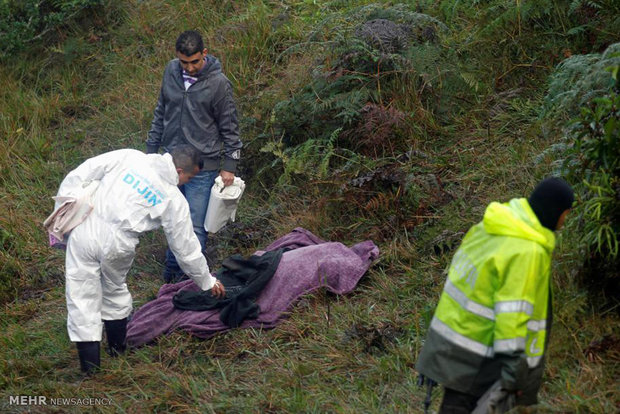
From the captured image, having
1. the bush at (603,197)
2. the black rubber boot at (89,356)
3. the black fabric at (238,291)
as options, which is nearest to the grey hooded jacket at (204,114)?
the black fabric at (238,291)

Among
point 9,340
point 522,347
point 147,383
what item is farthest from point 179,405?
point 522,347

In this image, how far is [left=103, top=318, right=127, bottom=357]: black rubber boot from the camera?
5543 mm

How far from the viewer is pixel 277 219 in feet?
23.9

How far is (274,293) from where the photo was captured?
5.84m

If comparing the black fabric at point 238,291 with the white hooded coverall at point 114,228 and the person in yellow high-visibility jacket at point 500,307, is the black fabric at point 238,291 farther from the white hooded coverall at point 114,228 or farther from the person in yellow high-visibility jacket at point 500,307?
the person in yellow high-visibility jacket at point 500,307

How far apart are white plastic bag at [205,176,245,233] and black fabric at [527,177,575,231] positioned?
3.54 metres

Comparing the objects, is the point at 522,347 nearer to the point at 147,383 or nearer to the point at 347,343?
the point at 347,343

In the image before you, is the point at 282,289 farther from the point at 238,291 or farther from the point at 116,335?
the point at 116,335

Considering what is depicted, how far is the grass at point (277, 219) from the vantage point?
4.75 meters

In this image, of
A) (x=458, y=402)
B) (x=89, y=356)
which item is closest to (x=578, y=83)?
(x=458, y=402)

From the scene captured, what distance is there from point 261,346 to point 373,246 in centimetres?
129

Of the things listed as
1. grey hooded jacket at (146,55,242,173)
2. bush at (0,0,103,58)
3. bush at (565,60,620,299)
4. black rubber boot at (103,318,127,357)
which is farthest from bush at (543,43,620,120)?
bush at (0,0,103,58)

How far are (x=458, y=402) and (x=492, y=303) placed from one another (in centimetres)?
53

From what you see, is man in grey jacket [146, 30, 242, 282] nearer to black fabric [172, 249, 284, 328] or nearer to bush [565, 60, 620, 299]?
A: black fabric [172, 249, 284, 328]
